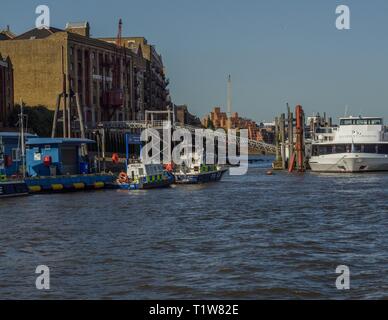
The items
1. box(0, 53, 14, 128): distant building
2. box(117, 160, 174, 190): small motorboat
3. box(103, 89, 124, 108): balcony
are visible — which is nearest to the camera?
box(117, 160, 174, 190): small motorboat

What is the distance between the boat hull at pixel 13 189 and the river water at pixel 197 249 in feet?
24.2

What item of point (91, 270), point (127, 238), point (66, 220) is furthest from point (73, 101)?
point (91, 270)

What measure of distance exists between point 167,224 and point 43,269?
13833 millimetres

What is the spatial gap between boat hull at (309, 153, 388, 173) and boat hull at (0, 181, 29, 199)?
164ft

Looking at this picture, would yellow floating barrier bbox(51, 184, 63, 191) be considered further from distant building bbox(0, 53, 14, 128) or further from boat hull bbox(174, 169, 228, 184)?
distant building bbox(0, 53, 14, 128)

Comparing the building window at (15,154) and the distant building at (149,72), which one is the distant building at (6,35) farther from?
the building window at (15,154)

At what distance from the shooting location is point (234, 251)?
2805 centimetres

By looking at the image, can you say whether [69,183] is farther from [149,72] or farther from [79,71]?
[149,72]

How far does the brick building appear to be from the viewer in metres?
122

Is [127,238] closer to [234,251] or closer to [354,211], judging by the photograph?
[234,251]

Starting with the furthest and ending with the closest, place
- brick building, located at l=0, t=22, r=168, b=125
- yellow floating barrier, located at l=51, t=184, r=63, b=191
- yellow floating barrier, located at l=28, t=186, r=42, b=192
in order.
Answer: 1. brick building, located at l=0, t=22, r=168, b=125
2. yellow floating barrier, located at l=51, t=184, r=63, b=191
3. yellow floating barrier, located at l=28, t=186, r=42, b=192

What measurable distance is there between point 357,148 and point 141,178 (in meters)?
38.6

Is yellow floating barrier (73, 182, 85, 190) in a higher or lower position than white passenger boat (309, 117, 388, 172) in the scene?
lower

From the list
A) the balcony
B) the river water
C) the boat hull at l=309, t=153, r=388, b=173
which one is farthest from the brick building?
the river water
